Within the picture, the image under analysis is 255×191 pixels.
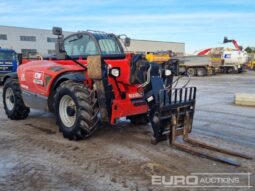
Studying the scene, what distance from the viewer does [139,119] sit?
674 cm

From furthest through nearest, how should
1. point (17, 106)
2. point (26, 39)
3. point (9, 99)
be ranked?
point (26, 39), point (9, 99), point (17, 106)

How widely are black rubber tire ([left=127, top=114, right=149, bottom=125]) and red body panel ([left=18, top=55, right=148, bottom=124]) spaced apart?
845mm

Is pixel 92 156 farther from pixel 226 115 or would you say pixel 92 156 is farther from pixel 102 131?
pixel 226 115

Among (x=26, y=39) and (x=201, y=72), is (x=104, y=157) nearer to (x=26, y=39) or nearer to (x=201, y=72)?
(x=201, y=72)

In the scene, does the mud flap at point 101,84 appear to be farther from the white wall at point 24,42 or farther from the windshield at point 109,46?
the white wall at point 24,42

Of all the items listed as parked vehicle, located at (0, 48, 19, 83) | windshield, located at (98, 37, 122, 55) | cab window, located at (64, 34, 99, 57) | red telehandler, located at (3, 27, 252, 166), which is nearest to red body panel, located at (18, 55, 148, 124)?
red telehandler, located at (3, 27, 252, 166)

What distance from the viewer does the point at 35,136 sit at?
613 centimetres

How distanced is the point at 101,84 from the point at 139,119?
1.85 meters

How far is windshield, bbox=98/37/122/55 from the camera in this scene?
21.0 feet

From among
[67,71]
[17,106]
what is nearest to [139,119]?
[67,71]

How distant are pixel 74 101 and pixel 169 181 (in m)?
2.39

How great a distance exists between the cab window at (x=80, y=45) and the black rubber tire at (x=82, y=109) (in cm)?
103

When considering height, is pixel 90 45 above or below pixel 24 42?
below

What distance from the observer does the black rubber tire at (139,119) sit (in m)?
6.65
